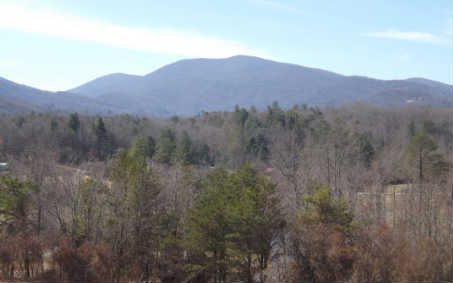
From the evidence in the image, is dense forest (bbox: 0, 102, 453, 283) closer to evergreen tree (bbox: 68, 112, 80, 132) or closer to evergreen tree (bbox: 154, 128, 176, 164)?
evergreen tree (bbox: 154, 128, 176, 164)

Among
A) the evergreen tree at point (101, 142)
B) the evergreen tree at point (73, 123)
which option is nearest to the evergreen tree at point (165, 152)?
the evergreen tree at point (101, 142)

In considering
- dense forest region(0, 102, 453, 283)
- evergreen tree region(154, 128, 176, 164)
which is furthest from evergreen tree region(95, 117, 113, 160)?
dense forest region(0, 102, 453, 283)

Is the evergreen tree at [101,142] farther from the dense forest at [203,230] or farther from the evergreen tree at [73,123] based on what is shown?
the dense forest at [203,230]

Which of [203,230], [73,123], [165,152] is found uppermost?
[73,123]

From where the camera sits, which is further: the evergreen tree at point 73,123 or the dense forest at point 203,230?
the evergreen tree at point 73,123

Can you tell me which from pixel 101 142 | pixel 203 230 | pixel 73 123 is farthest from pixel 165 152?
pixel 203 230

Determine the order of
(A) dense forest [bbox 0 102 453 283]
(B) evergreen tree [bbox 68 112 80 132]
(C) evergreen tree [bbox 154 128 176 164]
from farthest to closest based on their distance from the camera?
(B) evergreen tree [bbox 68 112 80 132]
(C) evergreen tree [bbox 154 128 176 164]
(A) dense forest [bbox 0 102 453 283]

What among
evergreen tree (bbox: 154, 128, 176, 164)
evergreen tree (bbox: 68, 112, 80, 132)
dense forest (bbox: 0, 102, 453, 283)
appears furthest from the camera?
evergreen tree (bbox: 68, 112, 80, 132)

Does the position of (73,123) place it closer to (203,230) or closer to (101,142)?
(101,142)

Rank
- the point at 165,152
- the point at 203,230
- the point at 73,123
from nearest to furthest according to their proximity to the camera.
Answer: the point at 203,230 < the point at 165,152 < the point at 73,123

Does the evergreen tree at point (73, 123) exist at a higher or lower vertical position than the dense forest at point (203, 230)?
higher

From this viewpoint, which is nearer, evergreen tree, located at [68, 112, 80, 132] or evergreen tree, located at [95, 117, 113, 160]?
evergreen tree, located at [95, 117, 113, 160]

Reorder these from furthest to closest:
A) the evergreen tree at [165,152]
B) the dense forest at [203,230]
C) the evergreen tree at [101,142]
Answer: the evergreen tree at [101,142] → the evergreen tree at [165,152] → the dense forest at [203,230]

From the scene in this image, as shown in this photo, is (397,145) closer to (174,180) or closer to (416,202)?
(416,202)
